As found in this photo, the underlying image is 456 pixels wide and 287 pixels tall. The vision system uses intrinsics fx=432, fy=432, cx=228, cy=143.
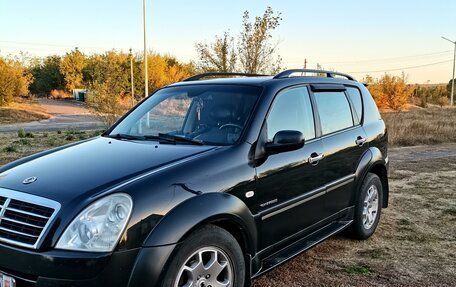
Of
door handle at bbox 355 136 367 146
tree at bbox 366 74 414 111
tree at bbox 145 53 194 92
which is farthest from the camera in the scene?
tree at bbox 145 53 194 92

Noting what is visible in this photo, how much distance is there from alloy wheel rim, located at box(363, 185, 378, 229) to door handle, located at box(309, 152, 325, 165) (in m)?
1.28

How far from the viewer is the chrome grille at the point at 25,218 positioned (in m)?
2.50

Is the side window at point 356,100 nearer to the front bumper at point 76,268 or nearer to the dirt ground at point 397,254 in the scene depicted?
the dirt ground at point 397,254

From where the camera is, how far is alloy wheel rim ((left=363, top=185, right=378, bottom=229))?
500 cm

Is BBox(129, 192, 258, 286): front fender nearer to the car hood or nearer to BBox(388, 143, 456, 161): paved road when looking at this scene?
the car hood

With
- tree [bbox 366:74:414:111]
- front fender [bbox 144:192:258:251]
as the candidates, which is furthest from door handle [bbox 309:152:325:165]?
tree [bbox 366:74:414:111]

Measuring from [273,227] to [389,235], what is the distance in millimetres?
2440

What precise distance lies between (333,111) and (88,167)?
2.61 metres

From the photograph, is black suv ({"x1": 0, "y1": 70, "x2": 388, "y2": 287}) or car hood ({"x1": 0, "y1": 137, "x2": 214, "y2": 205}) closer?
black suv ({"x1": 0, "y1": 70, "x2": 388, "y2": 287})

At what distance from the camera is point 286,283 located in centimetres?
383

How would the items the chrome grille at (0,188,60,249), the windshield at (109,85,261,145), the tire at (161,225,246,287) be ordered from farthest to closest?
the windshield at (109,85,261,145) → the tire at (161,225,246,287) → the chrome grille at (0,188,60,249)

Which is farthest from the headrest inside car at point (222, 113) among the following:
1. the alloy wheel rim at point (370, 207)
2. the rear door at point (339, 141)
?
the alloy wheel rim at point (370, 207)

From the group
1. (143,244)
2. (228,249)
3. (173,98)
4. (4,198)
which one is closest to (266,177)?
(228,249)

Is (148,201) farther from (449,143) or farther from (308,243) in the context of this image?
(449,143)
